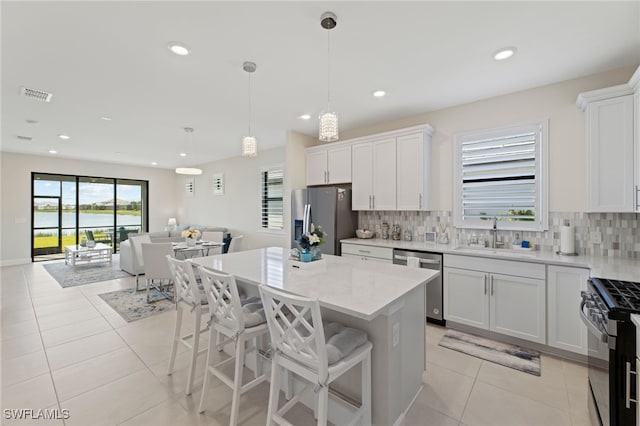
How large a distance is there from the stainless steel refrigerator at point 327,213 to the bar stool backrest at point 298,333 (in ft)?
8.75

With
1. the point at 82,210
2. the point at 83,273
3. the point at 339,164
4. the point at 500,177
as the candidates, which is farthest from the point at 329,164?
the point at 82,210

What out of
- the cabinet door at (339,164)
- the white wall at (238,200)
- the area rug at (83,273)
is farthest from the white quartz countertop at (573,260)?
the area rug at (83,273)

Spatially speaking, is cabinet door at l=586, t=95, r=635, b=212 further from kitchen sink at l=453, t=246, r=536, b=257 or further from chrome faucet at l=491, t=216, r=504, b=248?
chrome faucet at l=491, t=216, r=504, b=248

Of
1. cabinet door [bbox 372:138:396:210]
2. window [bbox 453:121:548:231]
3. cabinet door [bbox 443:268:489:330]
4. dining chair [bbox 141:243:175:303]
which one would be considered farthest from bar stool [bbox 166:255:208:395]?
window [bbox 453:121:548:231]

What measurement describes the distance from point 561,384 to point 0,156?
11.1 meters

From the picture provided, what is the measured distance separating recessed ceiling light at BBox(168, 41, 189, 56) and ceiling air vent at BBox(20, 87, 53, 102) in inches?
84.7

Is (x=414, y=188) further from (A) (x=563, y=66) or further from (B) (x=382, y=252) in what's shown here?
(A) (x=563, y=66)

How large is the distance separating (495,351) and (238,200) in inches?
251

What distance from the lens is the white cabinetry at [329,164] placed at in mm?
4457

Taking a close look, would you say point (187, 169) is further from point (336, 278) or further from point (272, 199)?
point (336, 278)

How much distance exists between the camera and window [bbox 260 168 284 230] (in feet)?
21.1

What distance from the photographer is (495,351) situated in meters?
2.75

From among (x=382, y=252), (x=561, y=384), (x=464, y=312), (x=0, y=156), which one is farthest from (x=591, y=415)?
(x=0, y=156)

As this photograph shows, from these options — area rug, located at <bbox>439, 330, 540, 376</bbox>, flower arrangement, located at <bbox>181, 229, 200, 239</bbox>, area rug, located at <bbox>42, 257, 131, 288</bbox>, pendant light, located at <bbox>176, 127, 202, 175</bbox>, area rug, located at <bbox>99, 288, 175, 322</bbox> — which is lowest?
area rug, located at <bbox>439, 330, 540, 376</bbox>
